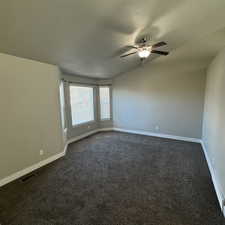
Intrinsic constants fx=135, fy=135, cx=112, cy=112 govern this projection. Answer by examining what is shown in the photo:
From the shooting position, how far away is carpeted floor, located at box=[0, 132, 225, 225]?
177 centimetres

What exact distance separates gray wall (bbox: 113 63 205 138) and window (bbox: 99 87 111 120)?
29 centimetres

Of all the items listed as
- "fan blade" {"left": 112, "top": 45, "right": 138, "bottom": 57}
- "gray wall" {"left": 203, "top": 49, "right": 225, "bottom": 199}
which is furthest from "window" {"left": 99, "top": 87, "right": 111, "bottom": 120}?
"gray wall" {"left": 203, "top": 49, "right": 225, "bottom": 199}

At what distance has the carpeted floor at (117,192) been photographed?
5.80 ft

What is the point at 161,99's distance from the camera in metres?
4.87

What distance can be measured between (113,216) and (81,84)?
403 cm

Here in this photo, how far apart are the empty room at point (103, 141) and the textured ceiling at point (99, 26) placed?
1 cm

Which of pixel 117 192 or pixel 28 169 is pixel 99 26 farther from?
pixel 28 169

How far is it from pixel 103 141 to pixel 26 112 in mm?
2564

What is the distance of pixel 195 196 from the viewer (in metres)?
2.12

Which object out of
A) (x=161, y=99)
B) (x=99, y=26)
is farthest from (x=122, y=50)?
(x=161, y=99)

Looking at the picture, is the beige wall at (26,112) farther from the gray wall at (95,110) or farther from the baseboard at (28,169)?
the gray wall at (95,110)

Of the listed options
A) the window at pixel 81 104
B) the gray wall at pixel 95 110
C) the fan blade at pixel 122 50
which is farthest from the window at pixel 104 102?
the fan blade at pixel 122 50

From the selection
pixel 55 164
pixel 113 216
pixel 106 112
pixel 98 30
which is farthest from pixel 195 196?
pixel 106 112

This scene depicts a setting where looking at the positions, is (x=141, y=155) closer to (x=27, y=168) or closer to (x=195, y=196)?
(x=195, y=196)
